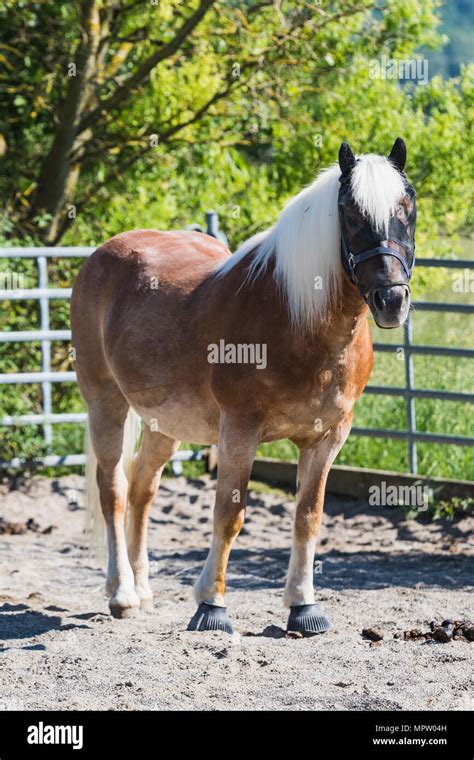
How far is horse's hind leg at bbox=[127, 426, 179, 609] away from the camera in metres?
5.57

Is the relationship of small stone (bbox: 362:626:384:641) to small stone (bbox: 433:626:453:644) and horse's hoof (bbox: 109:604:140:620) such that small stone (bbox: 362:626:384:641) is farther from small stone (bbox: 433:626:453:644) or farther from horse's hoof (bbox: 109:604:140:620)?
horse's hoof (bbox: 109:604:140:620)

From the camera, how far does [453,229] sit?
11461mm

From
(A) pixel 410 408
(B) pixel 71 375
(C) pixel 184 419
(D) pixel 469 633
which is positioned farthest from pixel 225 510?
(B) pixel 71 375

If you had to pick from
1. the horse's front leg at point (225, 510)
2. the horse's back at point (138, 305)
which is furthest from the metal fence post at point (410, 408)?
the horse's front leg at point (225, 510)

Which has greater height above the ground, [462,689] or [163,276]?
[163,276]

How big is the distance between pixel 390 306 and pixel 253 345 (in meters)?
0.74

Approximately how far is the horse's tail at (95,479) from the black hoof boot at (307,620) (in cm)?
127

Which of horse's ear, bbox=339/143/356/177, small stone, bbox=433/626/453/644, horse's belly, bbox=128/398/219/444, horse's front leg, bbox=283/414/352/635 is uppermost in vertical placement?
horse's ear, bbox=339/143/356/177

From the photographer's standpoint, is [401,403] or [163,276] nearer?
[163,276]

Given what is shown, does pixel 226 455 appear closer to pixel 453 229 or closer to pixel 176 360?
pixel 176 360

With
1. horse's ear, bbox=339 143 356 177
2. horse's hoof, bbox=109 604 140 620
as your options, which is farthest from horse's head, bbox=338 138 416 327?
horse's hoof, bbox=109 604 140 620

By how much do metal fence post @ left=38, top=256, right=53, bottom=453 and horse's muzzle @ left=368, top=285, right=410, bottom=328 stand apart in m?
4.54
